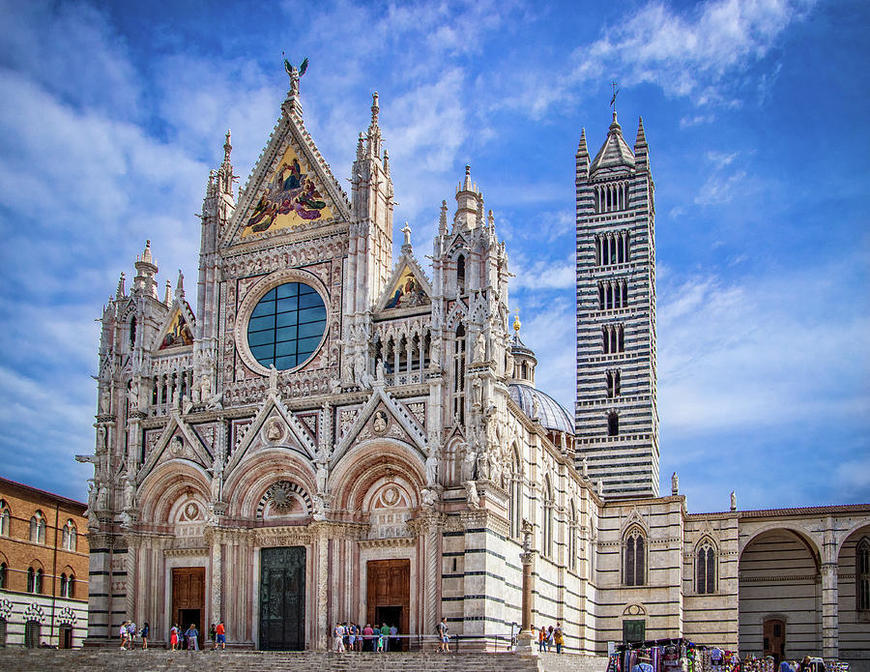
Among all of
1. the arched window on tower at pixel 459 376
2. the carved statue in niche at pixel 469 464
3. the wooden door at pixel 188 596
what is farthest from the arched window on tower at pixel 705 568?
the wooden door at pixel 188 596

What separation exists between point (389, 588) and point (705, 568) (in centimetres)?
2032

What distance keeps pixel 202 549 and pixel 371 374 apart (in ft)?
26.2

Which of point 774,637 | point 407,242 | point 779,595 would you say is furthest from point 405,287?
point 774,637

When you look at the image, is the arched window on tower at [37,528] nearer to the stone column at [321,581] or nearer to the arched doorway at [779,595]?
the stone column at [321,581]

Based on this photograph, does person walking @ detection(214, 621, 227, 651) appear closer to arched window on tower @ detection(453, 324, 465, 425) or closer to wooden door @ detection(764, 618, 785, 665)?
arched window on tower @ detection(453, 324, 465, 425)

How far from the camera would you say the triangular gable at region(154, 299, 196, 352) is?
120ft

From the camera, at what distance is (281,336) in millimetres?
35031

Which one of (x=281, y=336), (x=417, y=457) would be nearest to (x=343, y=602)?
(x=417, y=457)

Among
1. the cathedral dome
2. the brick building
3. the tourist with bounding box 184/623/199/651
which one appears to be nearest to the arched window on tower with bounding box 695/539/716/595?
the cathedral dome

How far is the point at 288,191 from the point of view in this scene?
36281 millimetres

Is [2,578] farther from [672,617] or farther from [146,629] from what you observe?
[672,617]

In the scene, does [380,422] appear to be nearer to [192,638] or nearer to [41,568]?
[192,638]

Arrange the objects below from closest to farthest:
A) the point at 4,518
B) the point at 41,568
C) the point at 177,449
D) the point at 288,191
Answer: the point at 177,449 → the point at 288,191 → the point at 4,518 → the point at 41,568

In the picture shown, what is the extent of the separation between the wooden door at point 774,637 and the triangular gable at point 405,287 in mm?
26327
